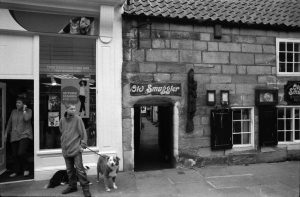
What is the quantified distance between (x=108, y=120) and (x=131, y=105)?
761 mm

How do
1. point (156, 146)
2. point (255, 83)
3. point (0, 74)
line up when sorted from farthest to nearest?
point (156, 146) < point (255, 83) < point (0, 74)

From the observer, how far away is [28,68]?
23.7 ft

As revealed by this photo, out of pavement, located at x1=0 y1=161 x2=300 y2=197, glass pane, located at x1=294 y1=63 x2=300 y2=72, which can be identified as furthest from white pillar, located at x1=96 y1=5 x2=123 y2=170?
glass pane, located at x1=294 y1=63 x2=300 y2=72

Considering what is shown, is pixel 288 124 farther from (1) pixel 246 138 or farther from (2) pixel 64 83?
(2) pixel 64 83

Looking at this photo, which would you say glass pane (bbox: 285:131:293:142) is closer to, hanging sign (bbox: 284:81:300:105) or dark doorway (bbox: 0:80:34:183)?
hanging sign (bbox: 284:81:300:105)

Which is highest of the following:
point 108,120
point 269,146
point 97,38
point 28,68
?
point 97,38

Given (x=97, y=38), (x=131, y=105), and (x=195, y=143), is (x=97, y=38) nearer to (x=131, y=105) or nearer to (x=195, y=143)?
(x=131, y=105)

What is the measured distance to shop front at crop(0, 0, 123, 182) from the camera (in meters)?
7.07

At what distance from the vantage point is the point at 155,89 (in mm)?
7906

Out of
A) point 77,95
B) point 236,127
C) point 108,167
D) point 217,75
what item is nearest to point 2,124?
point 77,95

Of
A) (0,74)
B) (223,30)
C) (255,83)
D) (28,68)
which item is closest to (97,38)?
(28,68)

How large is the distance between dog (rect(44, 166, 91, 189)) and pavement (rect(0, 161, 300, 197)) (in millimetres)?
162

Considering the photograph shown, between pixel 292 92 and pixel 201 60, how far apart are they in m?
3.34

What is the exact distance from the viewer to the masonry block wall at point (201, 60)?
786 centimetres
